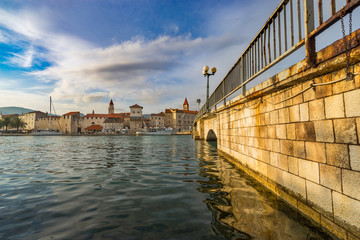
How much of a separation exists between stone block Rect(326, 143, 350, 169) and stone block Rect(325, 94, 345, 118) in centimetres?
44

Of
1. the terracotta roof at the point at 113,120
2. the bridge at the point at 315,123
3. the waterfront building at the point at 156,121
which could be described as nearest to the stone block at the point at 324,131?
the bridge at the point at 315,123

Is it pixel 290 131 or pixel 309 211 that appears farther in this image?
pixel 290 131

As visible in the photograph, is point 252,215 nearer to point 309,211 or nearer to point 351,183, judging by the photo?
point 309,211

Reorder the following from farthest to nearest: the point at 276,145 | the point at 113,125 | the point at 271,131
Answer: the point at 113,125, the point at 271,131, the point at 276,145

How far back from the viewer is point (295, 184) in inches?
145

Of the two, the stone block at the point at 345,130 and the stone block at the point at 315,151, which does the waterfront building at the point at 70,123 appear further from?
the stone block at the point at 345,130

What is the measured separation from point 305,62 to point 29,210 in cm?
594

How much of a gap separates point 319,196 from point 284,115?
178 centimetres

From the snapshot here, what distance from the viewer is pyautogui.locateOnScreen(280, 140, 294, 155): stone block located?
3859mm

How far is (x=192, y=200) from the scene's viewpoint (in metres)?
4.27

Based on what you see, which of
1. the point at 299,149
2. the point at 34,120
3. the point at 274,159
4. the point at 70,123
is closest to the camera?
the point at 299,149

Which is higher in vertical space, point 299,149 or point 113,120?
point 113,120

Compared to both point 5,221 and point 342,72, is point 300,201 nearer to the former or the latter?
point 342,72

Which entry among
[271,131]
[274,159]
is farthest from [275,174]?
[271,131]
